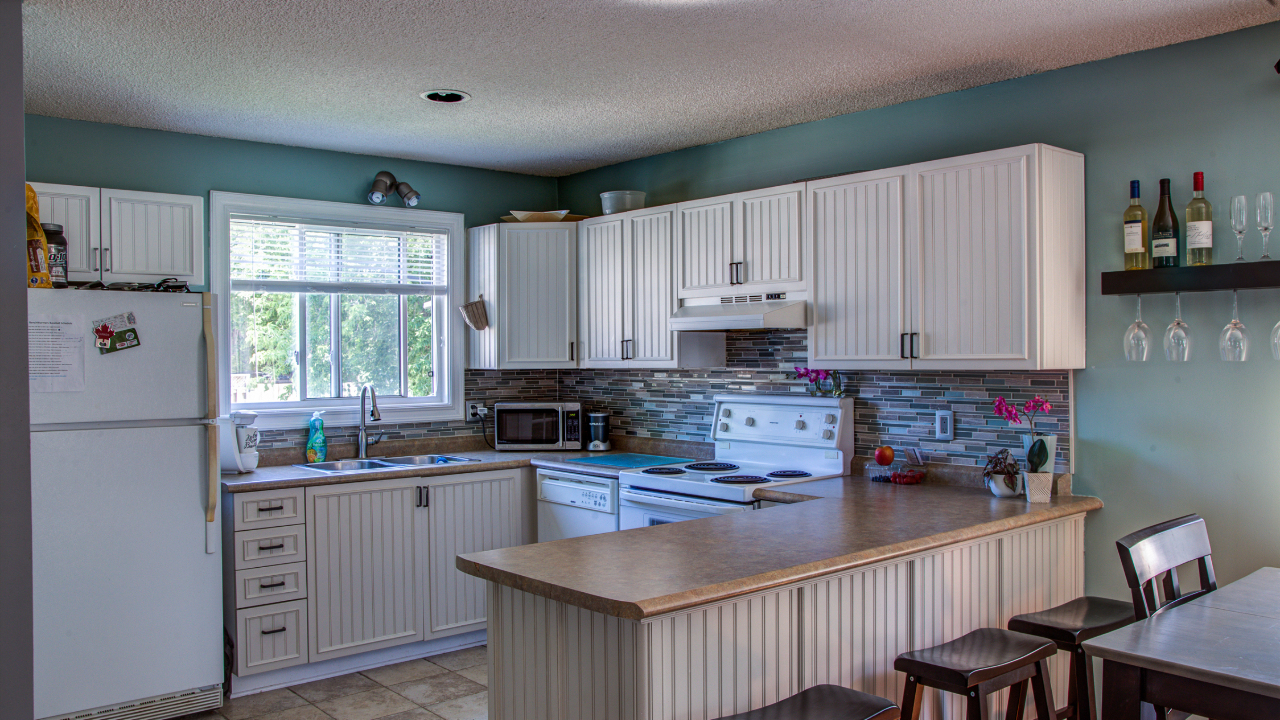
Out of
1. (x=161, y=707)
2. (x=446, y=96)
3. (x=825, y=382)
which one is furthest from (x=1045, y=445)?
(x=161, y=707)

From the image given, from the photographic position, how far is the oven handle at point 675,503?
3.52 meters

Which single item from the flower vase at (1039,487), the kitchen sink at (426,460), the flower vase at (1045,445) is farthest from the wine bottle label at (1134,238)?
the kitchen sink at (426,460)

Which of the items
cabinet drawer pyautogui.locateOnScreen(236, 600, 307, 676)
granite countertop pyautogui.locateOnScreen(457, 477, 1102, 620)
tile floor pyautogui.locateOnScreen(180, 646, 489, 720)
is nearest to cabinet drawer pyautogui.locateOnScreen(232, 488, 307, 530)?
cabinet drawer pyautogui.locateOnScreen(236, 600, 307, 676)

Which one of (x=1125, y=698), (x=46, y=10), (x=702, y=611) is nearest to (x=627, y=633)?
(x=702, y=611)

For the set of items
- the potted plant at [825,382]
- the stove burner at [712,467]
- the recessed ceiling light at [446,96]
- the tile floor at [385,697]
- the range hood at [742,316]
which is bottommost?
the tile floor at [385,697]

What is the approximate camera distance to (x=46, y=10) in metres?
2.59

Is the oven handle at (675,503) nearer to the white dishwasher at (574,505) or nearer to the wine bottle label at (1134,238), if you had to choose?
the white dishwasher at (574,505)

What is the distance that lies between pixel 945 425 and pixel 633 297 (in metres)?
1.66

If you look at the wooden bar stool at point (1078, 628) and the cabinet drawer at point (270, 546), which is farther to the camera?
the cabinet drawer at point (270, 546)

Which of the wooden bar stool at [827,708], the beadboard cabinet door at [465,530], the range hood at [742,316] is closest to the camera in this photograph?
the wooden bar stool at [827,708]

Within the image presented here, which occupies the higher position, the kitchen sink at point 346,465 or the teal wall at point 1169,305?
the teal wall at point 1169,305

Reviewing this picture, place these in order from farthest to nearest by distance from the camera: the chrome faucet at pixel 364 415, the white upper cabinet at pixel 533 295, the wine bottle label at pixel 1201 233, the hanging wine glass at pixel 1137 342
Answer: the white upper cabinet at pixel 533 295 < the chrome faucet at pixel 364 415 < the hanging wine glass at pixel 1137 342 < the wine bottle label at pixel 1201 233

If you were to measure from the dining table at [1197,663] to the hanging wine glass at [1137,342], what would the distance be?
1019mm

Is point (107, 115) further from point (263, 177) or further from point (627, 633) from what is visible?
point (627, 633)
